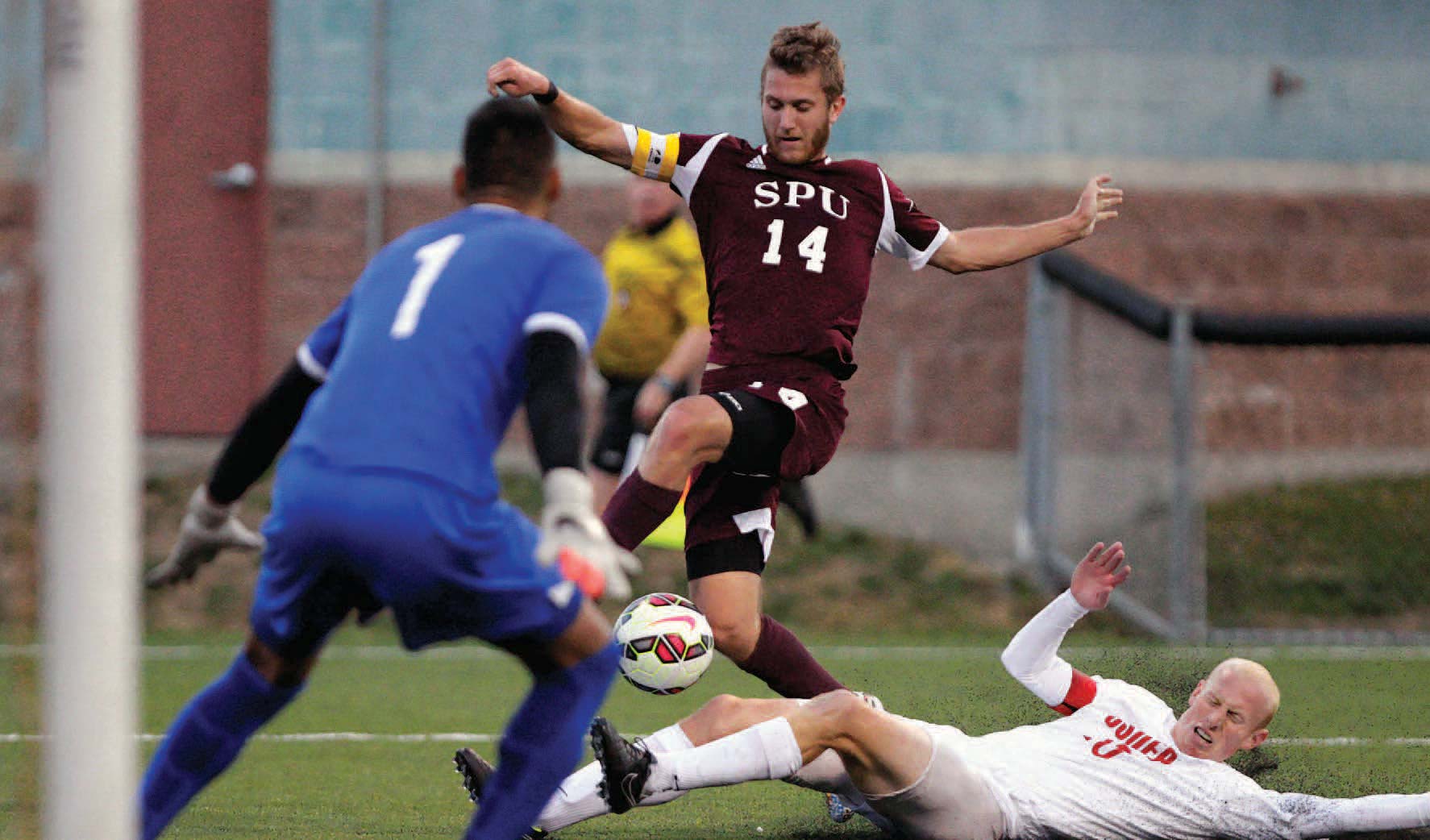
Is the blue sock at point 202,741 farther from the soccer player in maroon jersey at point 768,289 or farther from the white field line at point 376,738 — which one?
the white field line at point 376,738

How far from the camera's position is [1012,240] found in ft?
18.2

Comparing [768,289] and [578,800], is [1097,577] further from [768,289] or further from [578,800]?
[578,800]

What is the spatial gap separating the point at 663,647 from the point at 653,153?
1505mm

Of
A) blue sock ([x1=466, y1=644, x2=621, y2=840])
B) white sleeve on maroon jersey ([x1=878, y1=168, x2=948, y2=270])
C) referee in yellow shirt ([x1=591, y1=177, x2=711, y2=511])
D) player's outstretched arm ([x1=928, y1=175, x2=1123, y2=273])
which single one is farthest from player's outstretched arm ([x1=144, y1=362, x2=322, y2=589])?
referee in yellow shirt ([x1=591, y1=177, x2=711, y2=511])

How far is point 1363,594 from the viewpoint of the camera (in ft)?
34.6

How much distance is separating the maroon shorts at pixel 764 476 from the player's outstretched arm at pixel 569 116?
2.29 feet

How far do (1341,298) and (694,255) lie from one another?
15.1ft

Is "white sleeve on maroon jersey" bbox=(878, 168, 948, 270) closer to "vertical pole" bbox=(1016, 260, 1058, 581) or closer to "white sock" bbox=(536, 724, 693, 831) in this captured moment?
"white sock" bbox=(536, 724, 693, 831)

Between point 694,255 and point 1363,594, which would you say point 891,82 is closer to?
point 694,255

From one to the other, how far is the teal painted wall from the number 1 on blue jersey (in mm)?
8160

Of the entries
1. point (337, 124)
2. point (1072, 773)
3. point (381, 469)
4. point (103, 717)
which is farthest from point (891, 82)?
point (103, 717)

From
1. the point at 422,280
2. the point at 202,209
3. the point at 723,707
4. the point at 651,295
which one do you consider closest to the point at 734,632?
the point at 723,707

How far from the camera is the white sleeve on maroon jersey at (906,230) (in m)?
5.45

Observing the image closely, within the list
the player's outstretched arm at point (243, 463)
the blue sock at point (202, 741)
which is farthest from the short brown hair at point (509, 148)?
the blue sock at point (202, 741)
